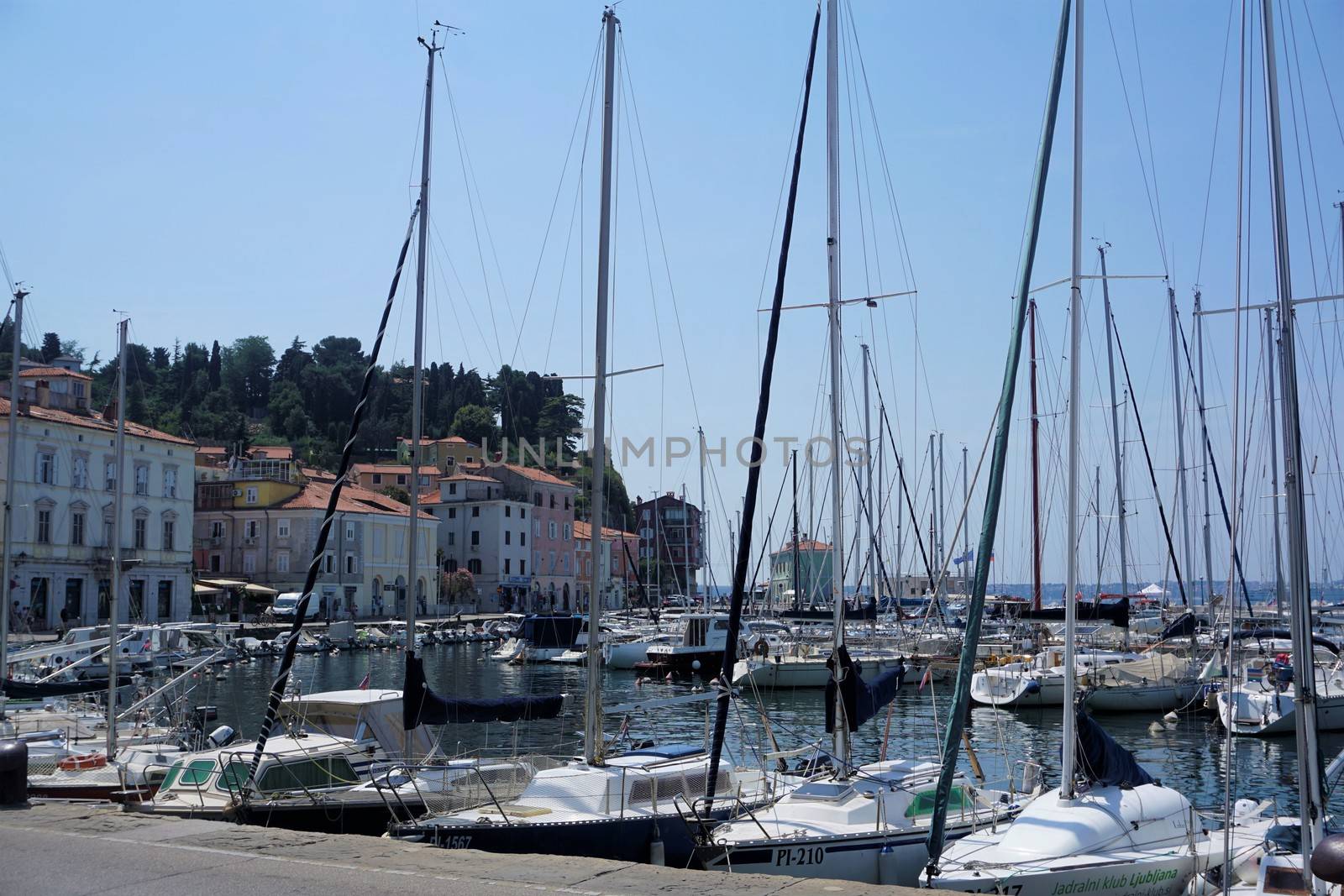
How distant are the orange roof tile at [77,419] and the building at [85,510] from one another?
9 centimetres

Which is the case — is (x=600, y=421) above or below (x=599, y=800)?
above

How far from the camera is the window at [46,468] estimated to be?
62125mm

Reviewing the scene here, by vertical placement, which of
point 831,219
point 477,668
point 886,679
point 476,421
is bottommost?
point 477,668

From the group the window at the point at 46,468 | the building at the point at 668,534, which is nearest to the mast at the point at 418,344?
the window at the point at 46,468

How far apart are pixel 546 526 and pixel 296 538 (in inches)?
1102

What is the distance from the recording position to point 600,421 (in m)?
18.9

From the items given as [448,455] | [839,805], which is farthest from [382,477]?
[839,805]

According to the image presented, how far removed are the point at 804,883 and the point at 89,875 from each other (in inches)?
230

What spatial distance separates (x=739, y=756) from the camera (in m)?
27.8

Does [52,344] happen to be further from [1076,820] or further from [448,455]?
[1076,820]

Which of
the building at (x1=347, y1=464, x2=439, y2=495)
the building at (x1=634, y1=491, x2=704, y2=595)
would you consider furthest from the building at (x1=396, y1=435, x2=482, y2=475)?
the building at (x1=634, y1=491, x2=704, y2=595)

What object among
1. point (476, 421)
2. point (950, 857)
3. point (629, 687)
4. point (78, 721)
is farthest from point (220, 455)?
point (950, 857)

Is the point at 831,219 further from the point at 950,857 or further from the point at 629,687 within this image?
the point at 629,687

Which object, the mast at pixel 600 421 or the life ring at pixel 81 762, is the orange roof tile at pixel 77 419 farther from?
the mast at pixel 600 421
